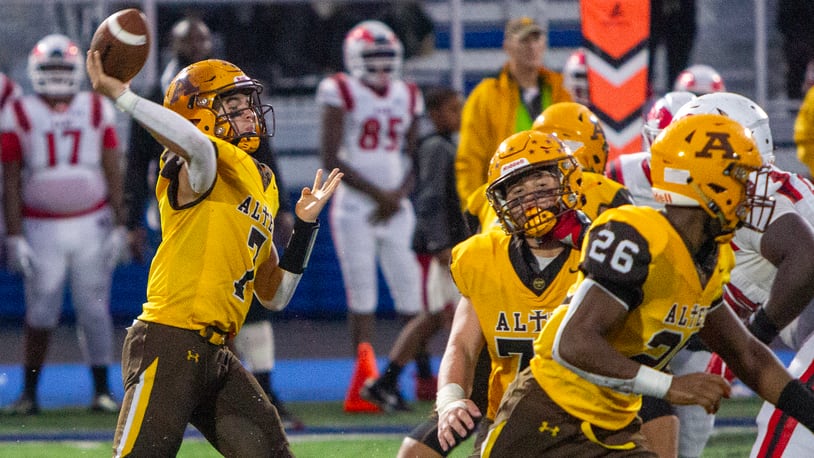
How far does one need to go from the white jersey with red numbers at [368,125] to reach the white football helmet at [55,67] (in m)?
1.41

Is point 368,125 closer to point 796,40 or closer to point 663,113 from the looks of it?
point 663,113

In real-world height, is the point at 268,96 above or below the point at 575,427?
below

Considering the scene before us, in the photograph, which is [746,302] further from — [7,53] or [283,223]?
[7,53]

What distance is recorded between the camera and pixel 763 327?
15.0 feet

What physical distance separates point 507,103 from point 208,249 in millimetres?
3572

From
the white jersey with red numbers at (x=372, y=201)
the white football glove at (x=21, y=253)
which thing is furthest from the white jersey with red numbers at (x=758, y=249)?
the white football glove at (x=21, y=253)

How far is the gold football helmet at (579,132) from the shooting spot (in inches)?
194

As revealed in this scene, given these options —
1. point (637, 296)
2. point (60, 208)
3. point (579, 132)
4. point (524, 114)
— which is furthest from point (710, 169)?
point (60, 208)

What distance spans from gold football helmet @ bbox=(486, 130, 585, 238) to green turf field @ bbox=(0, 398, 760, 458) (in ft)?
7.80

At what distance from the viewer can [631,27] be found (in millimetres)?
7070

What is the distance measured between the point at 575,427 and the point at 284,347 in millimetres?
6776

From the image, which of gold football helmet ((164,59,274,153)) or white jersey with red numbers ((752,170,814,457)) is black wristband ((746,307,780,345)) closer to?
white jersey with red numbers ((752,170,814,457))

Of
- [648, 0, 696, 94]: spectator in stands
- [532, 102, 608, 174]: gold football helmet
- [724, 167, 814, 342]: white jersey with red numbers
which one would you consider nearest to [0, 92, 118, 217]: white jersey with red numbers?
[532, 102, 608, 174]: gold football helmet

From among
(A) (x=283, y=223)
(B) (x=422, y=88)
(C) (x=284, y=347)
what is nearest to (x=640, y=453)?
(A) (x=283, y=223)
